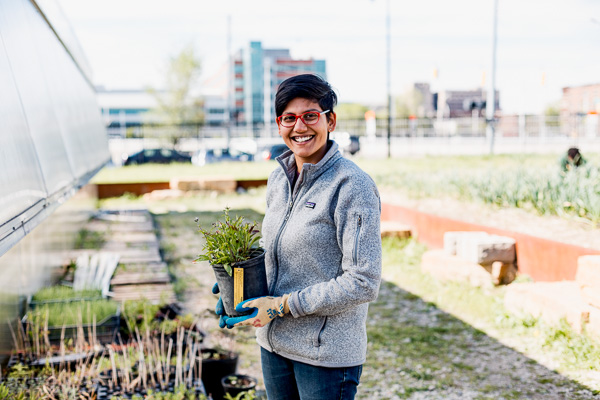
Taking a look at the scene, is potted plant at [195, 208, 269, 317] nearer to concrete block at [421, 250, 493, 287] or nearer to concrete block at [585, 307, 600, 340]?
concrete block at [585, 307, 600, 340]

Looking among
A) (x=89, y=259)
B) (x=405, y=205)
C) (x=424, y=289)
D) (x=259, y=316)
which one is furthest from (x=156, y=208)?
(x=259, y=316)

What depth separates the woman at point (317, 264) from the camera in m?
1.98

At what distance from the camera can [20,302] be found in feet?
14.0

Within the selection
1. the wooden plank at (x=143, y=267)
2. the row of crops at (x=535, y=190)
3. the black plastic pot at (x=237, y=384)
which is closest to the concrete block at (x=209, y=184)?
the row of crops at (x=535, y=190)

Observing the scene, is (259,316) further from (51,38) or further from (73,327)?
(51,38)

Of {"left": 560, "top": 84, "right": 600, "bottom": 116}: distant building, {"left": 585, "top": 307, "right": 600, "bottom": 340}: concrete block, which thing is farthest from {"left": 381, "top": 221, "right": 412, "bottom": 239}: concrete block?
{"left": 560, "top": 84, "right": 600, "bottom": 116}: distant building

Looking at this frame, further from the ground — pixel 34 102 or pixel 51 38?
pixel 51 38

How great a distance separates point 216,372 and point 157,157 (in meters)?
24.8

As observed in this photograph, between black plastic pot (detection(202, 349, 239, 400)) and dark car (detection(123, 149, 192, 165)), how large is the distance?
2422cm

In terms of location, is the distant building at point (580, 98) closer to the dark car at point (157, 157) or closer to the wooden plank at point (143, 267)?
the dark car at point (157, 157)

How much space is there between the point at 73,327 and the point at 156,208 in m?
10.6

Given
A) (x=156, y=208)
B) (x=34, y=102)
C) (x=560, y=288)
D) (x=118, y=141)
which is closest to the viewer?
(x=34, y=102)

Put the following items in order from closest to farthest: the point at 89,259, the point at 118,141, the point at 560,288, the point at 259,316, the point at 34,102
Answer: the point at 259,316 → the point at 34,102 → the point at 560,288 → the point at 89,259 → the point at 118,141

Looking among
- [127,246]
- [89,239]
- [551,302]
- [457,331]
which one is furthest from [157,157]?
[551,302]
